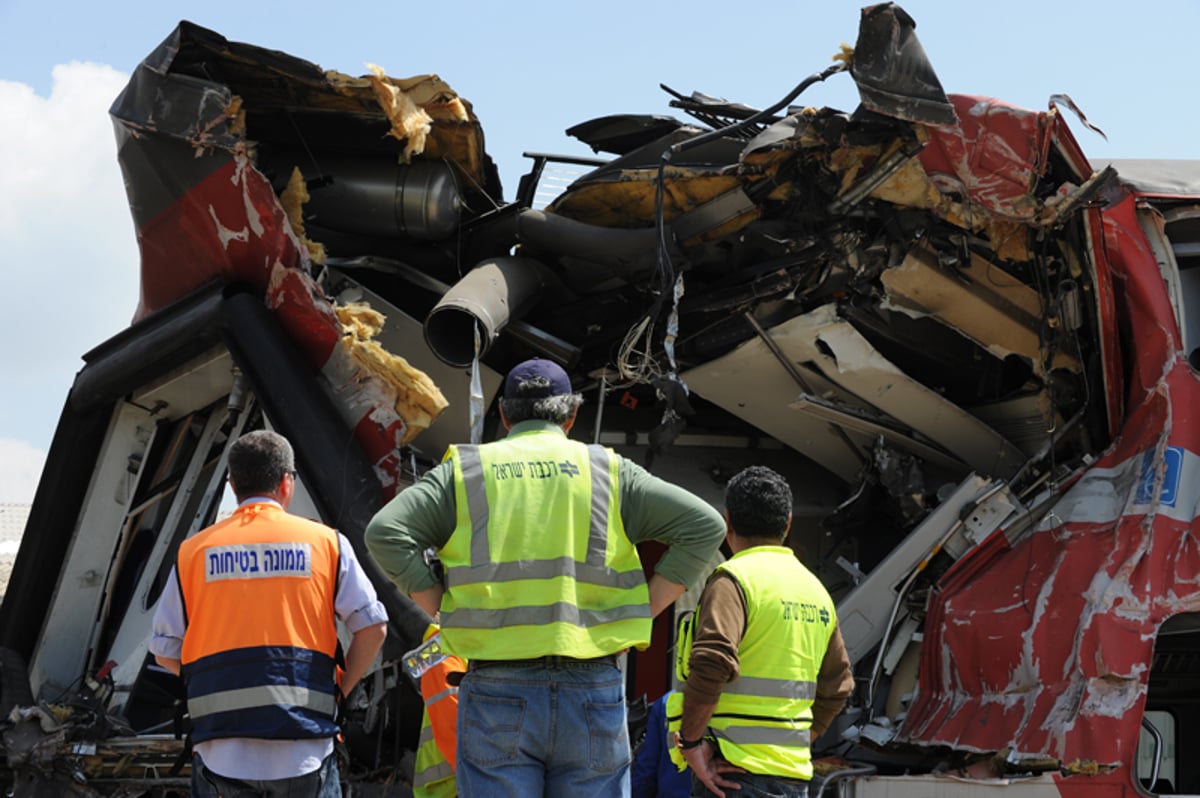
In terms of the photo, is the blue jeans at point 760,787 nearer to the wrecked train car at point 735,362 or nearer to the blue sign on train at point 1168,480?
the wrecked train car at point 735,362

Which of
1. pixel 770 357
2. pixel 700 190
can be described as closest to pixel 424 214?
pixel 700 190

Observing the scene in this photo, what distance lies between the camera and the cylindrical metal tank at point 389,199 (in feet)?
19.9

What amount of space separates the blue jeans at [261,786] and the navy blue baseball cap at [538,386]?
1.08m

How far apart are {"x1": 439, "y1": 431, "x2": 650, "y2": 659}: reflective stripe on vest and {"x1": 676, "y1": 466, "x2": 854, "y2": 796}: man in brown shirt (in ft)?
0.91

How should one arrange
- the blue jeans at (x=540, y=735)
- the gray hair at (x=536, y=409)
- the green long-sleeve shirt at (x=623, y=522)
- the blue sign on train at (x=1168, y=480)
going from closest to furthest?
the blue jeans at (x=540, y=735)
the green long-sleeve shirt at (x=623, y=522)
the gray hair at (x=536, y=409)
the blue sign on train at (x=1168, y=480)

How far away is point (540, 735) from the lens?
3.10 metres

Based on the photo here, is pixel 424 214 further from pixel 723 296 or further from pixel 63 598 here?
pixel 63 598

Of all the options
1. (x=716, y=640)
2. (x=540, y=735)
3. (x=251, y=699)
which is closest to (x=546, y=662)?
(x=540, y=735)

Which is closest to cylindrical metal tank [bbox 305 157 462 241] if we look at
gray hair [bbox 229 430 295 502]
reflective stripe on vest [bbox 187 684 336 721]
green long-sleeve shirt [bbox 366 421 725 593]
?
gray hair [bbox 229 430 295 502]

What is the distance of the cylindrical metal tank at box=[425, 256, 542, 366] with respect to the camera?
555 cm

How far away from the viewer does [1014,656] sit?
5.29 meters

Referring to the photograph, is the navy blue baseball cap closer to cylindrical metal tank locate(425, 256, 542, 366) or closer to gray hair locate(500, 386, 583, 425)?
gray hair locate(500, 386, 583, 425)

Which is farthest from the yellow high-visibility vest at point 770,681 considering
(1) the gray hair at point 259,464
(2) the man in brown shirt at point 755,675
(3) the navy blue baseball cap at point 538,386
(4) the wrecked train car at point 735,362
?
(4) the wrecked train car at point 735,362

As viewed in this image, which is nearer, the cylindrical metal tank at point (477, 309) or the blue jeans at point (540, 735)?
the blue jeans at point (540, 735)
